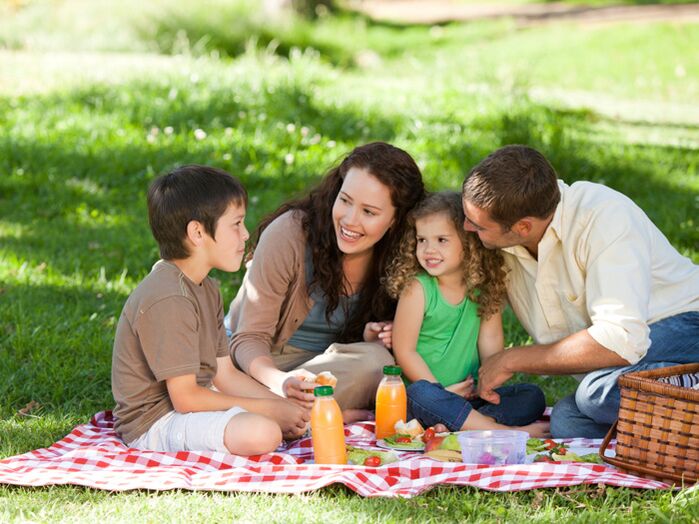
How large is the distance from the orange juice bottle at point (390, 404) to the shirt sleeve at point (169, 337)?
0.72 metres

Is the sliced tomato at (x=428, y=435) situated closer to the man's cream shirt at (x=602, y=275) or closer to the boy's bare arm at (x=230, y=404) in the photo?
the boy's bare arm at (x=230, y=404)

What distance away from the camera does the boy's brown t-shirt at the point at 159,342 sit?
353 centimetres

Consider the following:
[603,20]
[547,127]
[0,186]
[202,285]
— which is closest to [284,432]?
[202,285]

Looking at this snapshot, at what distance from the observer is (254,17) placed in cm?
1395

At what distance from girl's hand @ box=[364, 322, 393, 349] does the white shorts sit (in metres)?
0.81

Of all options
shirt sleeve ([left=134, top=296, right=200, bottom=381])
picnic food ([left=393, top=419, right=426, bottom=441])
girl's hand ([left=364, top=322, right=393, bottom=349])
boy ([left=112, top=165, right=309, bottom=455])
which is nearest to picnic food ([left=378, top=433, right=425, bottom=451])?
picnic food ([left=393, top=419, right=426, bottom=441])

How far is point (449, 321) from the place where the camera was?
13.9 feet

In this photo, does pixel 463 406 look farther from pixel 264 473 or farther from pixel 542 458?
pixel 264 473

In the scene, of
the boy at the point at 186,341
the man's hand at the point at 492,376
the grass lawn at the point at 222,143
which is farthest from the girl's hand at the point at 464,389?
the boy at the point at 186,341

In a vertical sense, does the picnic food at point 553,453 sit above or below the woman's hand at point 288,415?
below

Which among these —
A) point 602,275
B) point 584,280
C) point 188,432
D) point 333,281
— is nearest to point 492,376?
point 584,280

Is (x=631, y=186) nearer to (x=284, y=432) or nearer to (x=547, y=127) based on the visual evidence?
(x=547, y=127)

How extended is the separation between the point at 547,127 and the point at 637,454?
5321 mm

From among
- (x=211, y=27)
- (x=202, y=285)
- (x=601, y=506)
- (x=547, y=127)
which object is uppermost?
(x=211, y=27)
